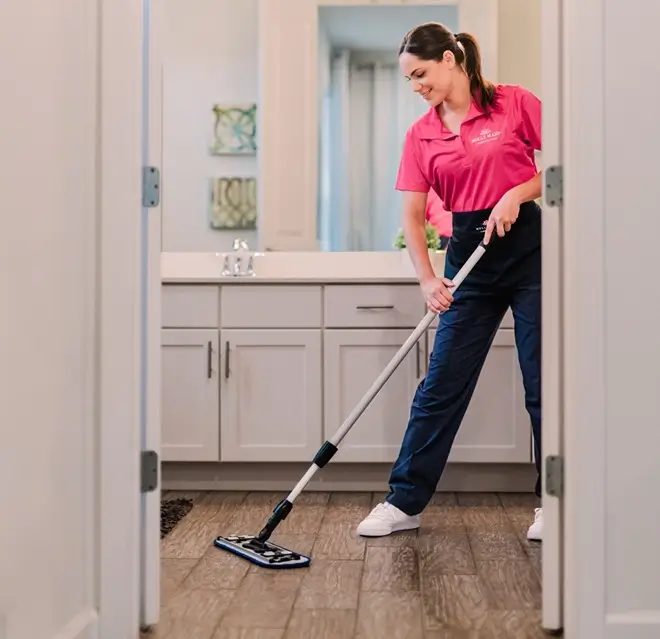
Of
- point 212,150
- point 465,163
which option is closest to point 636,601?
point 465,163

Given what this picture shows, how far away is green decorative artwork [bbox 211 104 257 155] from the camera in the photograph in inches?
148

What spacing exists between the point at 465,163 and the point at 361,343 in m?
A: 0.92

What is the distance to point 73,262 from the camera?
5.04 ft

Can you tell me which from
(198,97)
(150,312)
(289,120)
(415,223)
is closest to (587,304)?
(150,312)

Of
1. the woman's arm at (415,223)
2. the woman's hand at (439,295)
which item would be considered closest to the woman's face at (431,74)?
the woman's arm at (415,223)

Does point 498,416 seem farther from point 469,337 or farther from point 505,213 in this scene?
point 505,213

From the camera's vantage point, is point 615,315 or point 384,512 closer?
point 615,315

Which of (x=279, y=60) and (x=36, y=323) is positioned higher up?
(x=279, y=60)

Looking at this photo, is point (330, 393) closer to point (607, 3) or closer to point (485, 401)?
point (485, 401)

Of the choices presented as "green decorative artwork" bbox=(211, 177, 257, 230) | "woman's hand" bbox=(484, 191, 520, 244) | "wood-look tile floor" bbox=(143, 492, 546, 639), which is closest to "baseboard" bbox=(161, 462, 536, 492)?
"wood-look tile floor" bbox=(143, 492, 546, 639)

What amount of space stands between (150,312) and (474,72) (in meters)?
1.31

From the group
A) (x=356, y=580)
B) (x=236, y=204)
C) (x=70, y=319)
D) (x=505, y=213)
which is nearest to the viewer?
(x=70, y=319)

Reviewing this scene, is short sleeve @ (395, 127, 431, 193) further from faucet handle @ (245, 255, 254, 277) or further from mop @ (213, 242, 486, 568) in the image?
faucet handle @ (245, 255, 254, 277)

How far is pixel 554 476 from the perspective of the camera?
1665 mm
